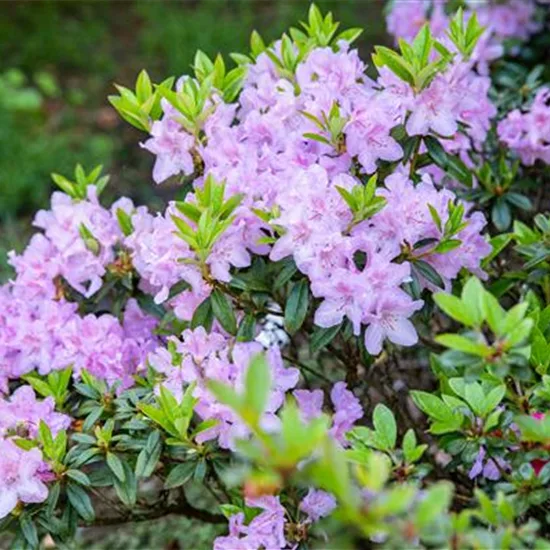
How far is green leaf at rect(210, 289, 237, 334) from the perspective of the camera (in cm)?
194

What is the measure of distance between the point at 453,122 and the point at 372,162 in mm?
178

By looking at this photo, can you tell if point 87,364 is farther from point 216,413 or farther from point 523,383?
point 523,383

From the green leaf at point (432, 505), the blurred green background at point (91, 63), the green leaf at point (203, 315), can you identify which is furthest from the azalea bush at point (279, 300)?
the blurred green background at point (91, 63)

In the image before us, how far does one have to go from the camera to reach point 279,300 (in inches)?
83.0

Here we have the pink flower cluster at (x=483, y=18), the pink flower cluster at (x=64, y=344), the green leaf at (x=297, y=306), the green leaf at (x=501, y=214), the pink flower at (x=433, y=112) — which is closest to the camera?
the green leaf at (x=297, y=306)

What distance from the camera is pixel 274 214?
1906 mm

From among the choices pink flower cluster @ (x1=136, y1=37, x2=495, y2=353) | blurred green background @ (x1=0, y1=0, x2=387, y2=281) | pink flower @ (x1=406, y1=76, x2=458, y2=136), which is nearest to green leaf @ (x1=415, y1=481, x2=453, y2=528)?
pink flower cluster @ (x1=136, y1=37, x2=495, y2=353)

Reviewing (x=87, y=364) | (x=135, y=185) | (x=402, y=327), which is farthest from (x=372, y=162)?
(x=135, y=185)

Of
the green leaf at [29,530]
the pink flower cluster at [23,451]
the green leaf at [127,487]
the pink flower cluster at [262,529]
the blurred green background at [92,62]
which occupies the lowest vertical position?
the pink flower cluster at [262,529]

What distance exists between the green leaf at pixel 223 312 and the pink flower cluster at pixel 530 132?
0.88 meters

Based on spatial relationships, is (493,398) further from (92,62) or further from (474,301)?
(92,62)

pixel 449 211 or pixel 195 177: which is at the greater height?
pixel 195 177

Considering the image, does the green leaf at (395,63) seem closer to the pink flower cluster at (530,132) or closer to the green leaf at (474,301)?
the pink flower cluster at (530,132)

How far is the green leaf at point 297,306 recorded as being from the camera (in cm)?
193
